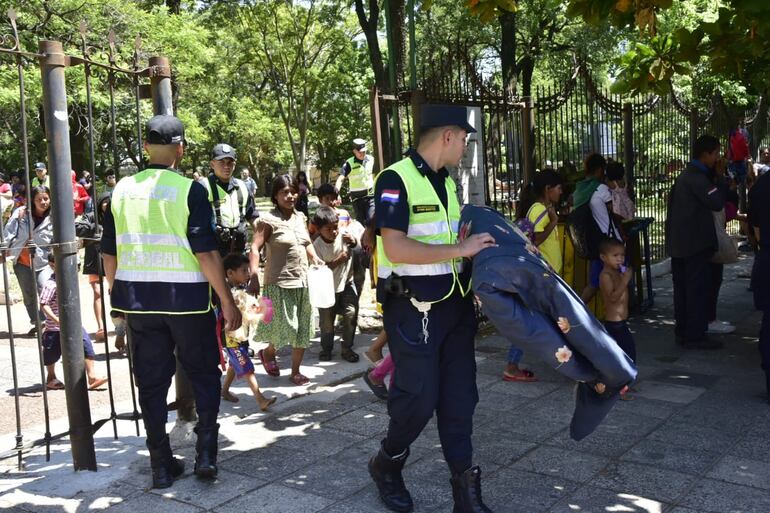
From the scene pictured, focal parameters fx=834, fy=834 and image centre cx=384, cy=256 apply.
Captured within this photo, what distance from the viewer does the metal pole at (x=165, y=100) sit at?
5.09m

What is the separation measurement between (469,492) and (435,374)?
55 centimetres

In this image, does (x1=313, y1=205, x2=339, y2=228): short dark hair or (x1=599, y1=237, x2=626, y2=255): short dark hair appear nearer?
(x1=599, y1=237, x2=626, y2=255): short dark hair

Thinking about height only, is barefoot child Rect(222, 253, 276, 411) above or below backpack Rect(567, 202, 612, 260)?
below

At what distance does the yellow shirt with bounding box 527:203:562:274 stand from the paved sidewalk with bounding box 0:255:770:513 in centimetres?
105

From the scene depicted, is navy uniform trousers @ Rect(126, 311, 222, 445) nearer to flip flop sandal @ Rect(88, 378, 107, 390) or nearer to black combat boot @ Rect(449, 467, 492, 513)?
black combat boot @ Rect(449, 467, 492, 513)

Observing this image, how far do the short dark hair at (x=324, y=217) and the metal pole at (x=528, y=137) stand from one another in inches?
88.0

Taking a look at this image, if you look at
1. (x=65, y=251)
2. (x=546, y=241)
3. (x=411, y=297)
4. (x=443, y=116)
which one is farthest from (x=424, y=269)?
(x=546, y=241)

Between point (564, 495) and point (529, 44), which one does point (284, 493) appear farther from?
point (529, 44)

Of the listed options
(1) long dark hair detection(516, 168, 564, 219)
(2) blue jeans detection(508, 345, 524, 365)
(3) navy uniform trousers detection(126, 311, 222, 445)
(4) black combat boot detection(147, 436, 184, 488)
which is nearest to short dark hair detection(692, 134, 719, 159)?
(1) long dark hair detection(516, 168, 564, 219)

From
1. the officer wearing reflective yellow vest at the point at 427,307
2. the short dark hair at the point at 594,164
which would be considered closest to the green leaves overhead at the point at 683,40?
A: the short dark hair at the point at 594,164

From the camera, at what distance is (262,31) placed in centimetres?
2516

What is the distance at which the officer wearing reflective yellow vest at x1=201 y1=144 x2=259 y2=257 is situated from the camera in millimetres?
7252

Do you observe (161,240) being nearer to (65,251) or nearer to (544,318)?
(65,251)

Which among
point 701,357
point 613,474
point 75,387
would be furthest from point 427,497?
point 701,357
